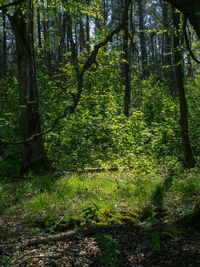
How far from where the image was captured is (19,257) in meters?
2.78

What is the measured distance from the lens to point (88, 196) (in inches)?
194

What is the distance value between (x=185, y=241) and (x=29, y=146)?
4739 mm

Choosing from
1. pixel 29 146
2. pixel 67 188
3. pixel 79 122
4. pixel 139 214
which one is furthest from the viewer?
pixel 79 122

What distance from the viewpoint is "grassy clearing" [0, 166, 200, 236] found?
13.1ft

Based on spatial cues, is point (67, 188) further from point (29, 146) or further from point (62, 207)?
point (29, 146)

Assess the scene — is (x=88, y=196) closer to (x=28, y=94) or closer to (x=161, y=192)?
(x=161, y=192)

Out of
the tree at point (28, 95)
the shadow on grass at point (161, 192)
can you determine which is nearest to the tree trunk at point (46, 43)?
the tree at point (28, 95)

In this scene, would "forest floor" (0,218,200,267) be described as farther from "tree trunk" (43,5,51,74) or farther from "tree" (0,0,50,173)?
"tree trunk" (43,5,51,74)

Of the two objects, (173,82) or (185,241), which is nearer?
(185,241)

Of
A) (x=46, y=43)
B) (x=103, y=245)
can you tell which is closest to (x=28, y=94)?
(x=46, y=43)

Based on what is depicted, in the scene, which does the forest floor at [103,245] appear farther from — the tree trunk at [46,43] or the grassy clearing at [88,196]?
the tree trunk at [46,43]

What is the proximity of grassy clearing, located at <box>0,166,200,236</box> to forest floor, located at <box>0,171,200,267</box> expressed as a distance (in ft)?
0.90

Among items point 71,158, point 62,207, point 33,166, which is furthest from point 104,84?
point 62,207

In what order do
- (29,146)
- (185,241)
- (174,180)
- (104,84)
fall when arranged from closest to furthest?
1. (185,241)
2. (174,180)
3. (29,146)
4. (104,84)
